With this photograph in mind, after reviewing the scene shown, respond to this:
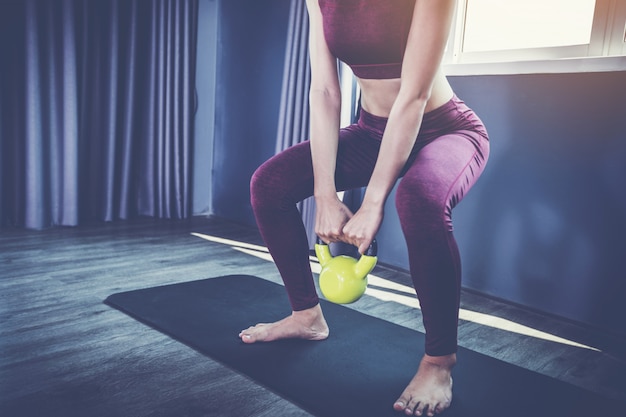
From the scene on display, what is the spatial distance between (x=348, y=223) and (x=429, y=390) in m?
0.41

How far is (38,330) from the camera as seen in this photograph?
145cm

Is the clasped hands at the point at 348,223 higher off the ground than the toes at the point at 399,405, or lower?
higher

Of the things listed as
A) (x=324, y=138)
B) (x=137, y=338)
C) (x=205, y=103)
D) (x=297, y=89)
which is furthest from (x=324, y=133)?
(x=205, y=103)

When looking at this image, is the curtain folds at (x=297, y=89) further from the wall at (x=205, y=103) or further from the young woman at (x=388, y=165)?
the young woman at (x=388, y=165)

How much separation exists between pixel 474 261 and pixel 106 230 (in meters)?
2.01

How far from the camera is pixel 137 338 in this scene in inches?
56.4

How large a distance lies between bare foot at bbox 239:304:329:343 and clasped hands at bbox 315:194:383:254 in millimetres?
310

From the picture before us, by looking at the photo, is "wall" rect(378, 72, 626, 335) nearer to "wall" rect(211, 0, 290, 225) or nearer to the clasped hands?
the clasped hands

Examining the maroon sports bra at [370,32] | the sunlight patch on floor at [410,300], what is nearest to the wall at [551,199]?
the sunlight patch on floor at [410,300]

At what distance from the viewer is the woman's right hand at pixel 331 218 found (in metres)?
1.21

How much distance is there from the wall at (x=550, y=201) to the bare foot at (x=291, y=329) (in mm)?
986

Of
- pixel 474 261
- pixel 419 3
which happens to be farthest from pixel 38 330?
pixel 474 261

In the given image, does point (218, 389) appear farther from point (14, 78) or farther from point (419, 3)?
point (14, 78)

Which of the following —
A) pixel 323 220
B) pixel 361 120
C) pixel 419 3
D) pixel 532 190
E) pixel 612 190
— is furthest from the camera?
pixel 532 190
